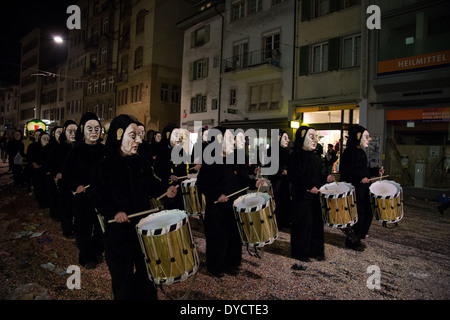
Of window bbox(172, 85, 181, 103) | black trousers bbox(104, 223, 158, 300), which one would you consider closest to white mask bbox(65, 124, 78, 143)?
black trousers bbox(104, 223, 158, 300)

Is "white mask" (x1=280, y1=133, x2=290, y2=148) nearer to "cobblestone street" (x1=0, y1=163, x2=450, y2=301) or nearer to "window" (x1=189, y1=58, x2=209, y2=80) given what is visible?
"cobblestone street" (x1=0, y1=163, x2=450, y2=301)

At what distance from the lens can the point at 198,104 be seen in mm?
23547

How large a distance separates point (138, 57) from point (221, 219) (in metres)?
28.1

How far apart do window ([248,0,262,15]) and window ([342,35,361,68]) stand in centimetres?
673

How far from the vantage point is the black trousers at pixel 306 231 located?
482cm

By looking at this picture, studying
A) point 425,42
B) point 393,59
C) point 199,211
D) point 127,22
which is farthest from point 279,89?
point 127,22

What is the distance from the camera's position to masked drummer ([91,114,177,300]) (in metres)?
3.08

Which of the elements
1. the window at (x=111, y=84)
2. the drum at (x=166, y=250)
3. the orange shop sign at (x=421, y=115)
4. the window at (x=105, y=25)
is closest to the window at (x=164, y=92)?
the window at (x=111, y=84)

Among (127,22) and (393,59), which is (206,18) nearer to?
(127,22)

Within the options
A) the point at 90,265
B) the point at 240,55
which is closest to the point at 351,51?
the point at 240,55

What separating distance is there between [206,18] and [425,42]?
51.4ft

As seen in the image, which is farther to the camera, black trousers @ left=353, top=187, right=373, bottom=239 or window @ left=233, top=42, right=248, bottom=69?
window @ left=233, top=42, right=248, bottom=69

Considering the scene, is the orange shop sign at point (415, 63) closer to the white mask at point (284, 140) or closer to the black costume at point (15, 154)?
the white mask at point (284, 140)
